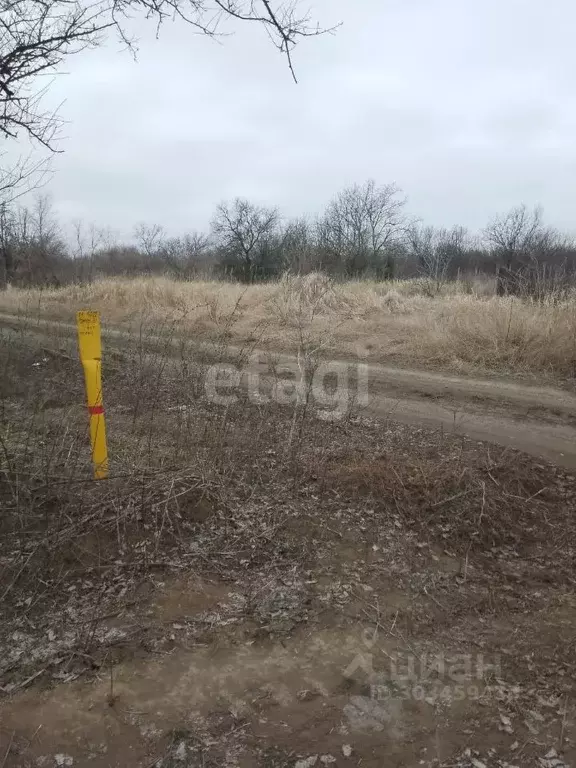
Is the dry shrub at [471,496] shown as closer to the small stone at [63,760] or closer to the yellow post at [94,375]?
the yellow post at [94,375]

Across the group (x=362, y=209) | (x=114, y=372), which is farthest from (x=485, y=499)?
(x=362, y=209)

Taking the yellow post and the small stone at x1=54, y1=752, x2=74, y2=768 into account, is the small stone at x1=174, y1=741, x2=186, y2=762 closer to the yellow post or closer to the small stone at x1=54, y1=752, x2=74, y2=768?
the small stone at x1=54, y1=752, x2=74, y2=768

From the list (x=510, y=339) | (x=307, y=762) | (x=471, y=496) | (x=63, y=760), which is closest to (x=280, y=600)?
(x=307, y=762)

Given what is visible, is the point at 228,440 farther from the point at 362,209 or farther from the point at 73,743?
the point at 362,209

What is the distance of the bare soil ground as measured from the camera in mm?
2082

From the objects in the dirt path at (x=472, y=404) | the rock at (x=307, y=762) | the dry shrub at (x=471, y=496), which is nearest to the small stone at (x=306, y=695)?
the rock at (x=307, y=762)

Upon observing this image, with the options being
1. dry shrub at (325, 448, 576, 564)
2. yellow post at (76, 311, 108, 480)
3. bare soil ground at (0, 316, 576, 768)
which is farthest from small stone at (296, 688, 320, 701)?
yellow post at (76, 311, 108, 480)

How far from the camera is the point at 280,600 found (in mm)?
2854

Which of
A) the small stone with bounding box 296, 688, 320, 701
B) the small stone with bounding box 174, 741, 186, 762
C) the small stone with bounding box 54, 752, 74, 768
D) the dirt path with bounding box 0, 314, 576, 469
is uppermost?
the dirt path with bounding box 0, 314, 576, 469

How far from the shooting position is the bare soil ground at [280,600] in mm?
2082

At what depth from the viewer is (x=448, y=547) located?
343cm

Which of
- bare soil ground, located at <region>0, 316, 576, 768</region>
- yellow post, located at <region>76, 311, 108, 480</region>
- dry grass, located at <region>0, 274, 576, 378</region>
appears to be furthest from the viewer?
dry grass, located at <region>0, 274, 576, 378</region>

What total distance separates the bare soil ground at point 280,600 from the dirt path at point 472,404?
573mm

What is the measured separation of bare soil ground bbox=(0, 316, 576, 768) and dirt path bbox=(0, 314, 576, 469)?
573mm
